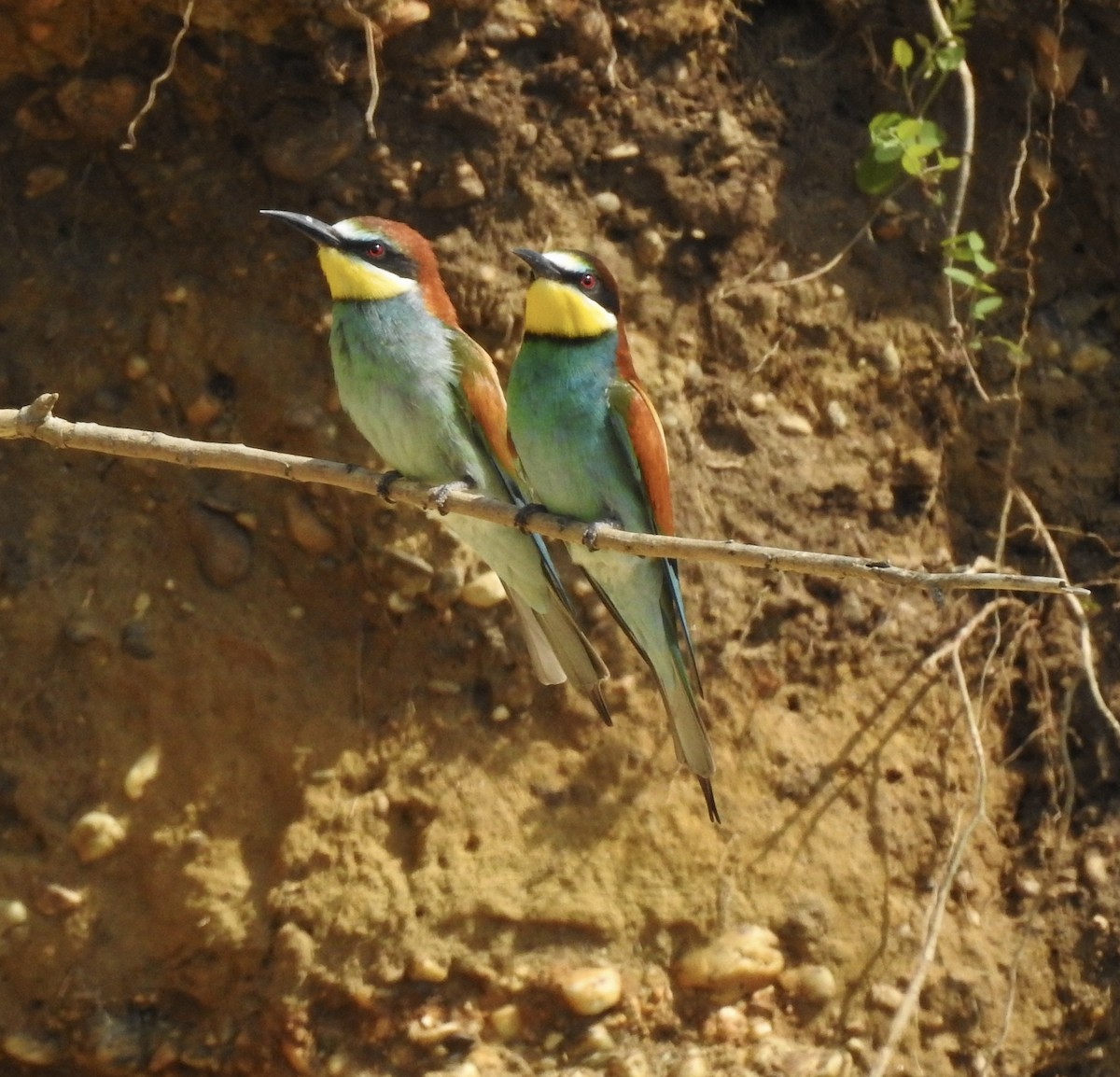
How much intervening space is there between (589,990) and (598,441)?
0.99 m

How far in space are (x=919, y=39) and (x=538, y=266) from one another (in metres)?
1.12

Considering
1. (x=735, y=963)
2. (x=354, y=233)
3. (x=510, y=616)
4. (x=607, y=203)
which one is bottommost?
(x=735, y=963)

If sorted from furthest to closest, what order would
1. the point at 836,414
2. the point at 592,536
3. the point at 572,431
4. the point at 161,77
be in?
the point at 836,414 < the point at 161,77 < the point at 572,431 < the point at 592,536

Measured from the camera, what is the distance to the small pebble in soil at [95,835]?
2.72m

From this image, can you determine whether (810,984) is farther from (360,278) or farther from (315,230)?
(315,230)

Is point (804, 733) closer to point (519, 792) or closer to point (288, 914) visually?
point (519, 792)

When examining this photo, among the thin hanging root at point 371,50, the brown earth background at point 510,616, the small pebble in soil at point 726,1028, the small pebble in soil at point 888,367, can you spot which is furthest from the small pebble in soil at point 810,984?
the thin hanging root at point 371,50

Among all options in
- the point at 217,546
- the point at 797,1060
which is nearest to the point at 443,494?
the point at 217,546

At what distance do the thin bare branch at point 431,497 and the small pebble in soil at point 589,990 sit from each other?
0.91 m

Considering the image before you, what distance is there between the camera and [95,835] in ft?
8.91

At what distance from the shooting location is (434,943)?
8.93 ft

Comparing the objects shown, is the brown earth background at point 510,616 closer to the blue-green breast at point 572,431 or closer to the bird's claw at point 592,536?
the blue-green breast at point 572,431

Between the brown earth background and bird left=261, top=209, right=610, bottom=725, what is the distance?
355 millimetres

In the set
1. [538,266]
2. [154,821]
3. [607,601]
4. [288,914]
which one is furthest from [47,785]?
[538,266]
